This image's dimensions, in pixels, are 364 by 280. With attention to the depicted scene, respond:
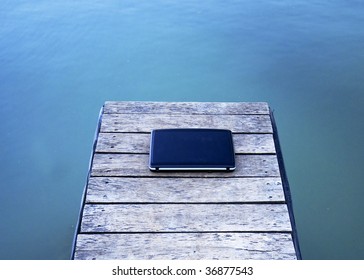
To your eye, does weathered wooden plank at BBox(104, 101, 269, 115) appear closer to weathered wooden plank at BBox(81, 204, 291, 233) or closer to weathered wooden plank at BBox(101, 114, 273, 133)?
weathered wooden plank at BBox(101, 114, 273, 133)

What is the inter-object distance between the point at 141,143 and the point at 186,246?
48 centimetres

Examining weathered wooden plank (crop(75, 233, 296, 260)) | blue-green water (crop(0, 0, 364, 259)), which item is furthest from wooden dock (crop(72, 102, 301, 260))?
blue-green water (crop(0, 0, 364, 259))

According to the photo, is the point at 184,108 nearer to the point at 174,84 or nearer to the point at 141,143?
the point at 141,143

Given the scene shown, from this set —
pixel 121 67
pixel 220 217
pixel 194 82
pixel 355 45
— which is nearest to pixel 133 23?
pixel 121 67

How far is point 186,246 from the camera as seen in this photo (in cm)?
118

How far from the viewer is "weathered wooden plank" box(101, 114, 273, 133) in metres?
1.59

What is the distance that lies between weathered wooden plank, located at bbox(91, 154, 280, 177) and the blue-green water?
0.95 metres

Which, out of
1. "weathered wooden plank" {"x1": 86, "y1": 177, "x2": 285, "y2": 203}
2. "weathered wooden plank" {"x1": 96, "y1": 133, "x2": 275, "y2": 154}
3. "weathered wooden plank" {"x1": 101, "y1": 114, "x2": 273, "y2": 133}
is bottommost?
"weathered wooden plank" {"x1": 86, "y1": 177, "x2": 285, "y2": 203}

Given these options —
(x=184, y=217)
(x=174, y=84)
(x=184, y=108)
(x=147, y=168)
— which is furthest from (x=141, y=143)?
(x=174, y=84)

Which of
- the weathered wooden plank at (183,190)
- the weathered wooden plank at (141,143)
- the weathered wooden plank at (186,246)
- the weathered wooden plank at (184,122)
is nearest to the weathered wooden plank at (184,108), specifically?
the weathered wooden plank at (184,122)
